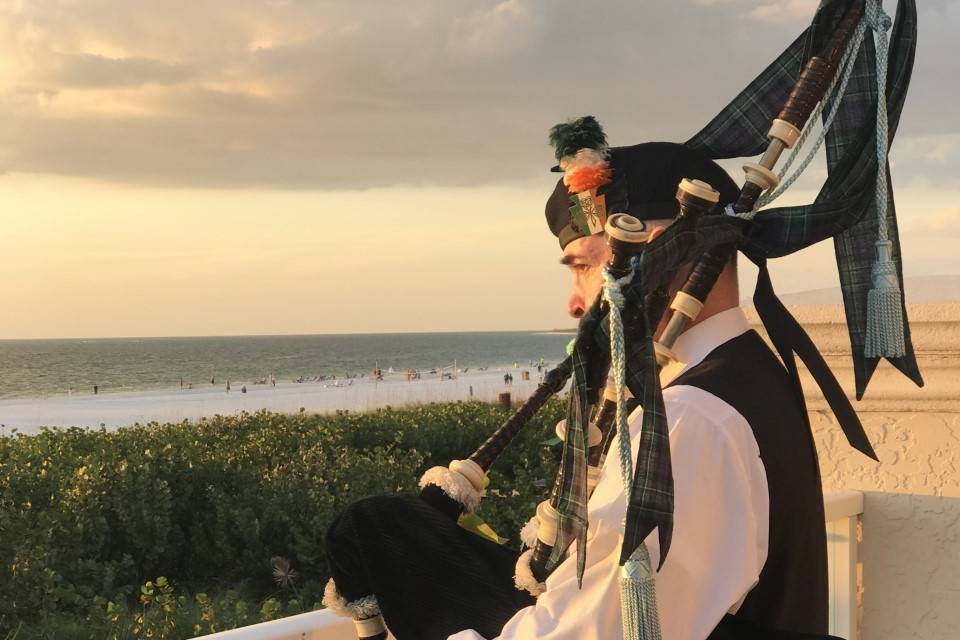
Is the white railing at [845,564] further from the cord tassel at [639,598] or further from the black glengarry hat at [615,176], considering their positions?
the cord tassel at [639,598]

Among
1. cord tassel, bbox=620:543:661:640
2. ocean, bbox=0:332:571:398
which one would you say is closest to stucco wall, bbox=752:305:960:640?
cord tassel, bbox=620:543:661:640

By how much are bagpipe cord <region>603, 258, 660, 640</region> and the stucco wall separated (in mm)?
1756

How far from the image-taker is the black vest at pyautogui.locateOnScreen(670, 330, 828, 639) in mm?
1722

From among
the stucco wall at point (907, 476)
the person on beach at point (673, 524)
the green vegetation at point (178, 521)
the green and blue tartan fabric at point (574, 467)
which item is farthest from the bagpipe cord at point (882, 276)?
the green vegetation at point (178, 521)

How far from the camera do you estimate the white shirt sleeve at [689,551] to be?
157 centimetres

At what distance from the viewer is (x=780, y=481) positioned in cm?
173

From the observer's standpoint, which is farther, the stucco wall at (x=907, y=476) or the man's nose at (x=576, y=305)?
the stucco wall at (x=907, y=476)

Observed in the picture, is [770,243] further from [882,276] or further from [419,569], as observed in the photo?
[419,569]

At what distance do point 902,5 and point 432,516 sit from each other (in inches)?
60.7

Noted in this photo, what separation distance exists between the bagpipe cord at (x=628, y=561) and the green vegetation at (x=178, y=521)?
444 centimetres

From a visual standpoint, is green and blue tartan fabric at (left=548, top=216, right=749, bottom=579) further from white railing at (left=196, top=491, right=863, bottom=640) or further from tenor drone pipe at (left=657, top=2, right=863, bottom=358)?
white railing at (left=196, top=491, right=863, bottom=640)

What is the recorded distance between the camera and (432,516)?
2.13 metres

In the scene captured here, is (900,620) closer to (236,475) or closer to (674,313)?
(674,313)

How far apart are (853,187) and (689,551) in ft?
2.91
